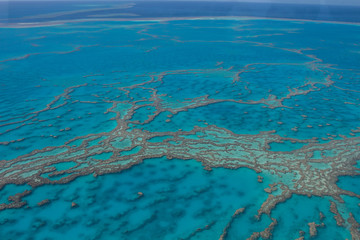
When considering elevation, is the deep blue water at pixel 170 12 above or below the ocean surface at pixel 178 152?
above

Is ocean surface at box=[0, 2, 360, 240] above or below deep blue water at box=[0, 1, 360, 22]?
below

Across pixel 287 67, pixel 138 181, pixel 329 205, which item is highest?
pixel 287 67

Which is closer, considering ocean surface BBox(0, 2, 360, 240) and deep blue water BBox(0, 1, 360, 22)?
ocean surface BBox(0, 2, 360, 240)

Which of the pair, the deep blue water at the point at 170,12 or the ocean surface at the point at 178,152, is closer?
the ocean surface at the point at 178,152

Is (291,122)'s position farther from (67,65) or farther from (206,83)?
(67,65)

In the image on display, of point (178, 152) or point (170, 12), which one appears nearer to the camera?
point (178, 152)

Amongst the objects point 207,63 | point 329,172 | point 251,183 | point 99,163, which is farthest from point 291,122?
point 207,63

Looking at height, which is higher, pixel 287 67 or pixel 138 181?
pixel 287 67

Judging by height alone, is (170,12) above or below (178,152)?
above
